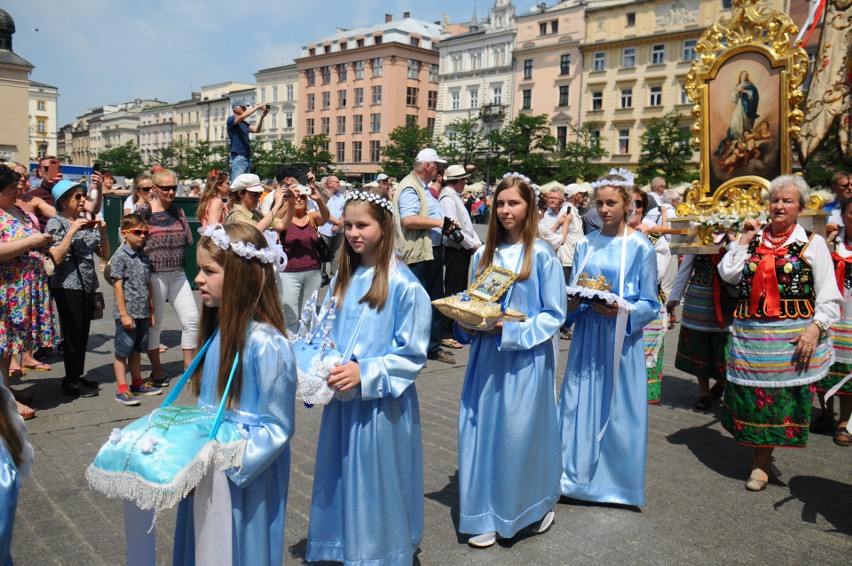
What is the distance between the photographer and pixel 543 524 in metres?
4.12

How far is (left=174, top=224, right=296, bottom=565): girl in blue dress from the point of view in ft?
8.07

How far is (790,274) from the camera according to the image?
491cm

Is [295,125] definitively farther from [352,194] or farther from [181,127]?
[352,194]

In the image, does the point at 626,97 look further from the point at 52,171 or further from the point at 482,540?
the point at 482,540

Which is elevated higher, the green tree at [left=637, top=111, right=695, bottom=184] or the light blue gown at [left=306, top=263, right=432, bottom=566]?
the green tree at [left=637, top=111, right=695, bottom=184]

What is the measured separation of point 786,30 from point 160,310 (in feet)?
26.2

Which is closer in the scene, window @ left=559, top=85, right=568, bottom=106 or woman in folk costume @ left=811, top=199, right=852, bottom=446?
woman in folk costume @ left=811, top=199, right=852, bottom=446

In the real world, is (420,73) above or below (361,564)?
above

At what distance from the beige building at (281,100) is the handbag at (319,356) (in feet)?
292

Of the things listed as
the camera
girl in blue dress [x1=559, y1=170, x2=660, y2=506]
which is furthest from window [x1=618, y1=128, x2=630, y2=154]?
girl in blue dress [x1=559, y1=170, x2=660, y2=506]

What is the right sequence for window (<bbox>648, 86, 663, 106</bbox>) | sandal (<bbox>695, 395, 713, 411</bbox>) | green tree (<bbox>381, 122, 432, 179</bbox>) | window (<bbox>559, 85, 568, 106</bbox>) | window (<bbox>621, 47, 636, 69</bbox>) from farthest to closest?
green tree (<bbox>381, 122, 432, 179</bbox>)
window (<bbox>559, 85, 568, 106</bbox>)
window (<bbox>621, 47, 636, 69</bbox>)
window (<bbox>648, 86, 663, 106</bbox>)
sandal (<bbox>695, 395, 713, 411</bbox>)

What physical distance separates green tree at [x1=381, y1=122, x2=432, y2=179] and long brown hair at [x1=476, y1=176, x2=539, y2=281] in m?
56.6

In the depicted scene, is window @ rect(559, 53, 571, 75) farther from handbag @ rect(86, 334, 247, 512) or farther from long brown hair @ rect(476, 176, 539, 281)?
handbag @ rect(86, 334, 247, 512)

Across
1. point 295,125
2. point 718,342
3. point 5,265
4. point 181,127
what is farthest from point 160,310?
point 181,127
